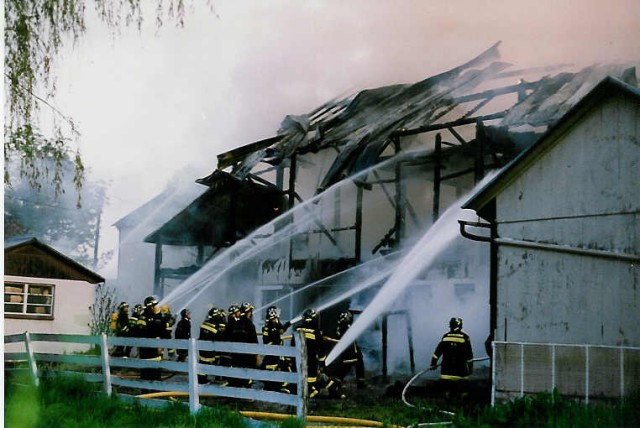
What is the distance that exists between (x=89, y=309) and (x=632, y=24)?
17.3ft

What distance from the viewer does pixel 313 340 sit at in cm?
740

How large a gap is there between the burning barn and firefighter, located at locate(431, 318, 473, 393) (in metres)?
0.10

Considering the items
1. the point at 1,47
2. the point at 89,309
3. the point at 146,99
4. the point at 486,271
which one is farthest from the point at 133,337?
the point at 486,271

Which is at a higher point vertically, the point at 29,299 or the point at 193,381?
the point at 29,299

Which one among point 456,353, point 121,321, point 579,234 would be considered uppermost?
point 579,234

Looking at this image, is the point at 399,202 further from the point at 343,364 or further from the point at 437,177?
the point at 343,364

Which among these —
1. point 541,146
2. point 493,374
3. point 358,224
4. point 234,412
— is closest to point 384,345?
point 358,224

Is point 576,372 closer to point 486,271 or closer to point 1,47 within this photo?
point 486,271

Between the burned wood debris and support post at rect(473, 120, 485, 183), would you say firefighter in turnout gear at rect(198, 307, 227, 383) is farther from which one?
support post at rect(473, 120, 485, 183)

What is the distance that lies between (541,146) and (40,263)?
14.8 feet

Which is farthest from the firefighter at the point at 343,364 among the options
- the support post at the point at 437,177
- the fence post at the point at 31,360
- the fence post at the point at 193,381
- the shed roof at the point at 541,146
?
the fence post at the point at 31,360

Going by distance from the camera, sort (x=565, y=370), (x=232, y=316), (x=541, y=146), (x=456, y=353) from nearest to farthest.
Result: 1. (x=565, y=370)
2. (x=541, y=146)
3. (x=456, y=353)
4. (x=232, y=316)

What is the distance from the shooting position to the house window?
761cm

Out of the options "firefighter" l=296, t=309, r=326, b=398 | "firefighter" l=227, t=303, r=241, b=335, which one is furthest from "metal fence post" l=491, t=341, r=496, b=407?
"firefighter" l=227, t=303, r=241, b=335
